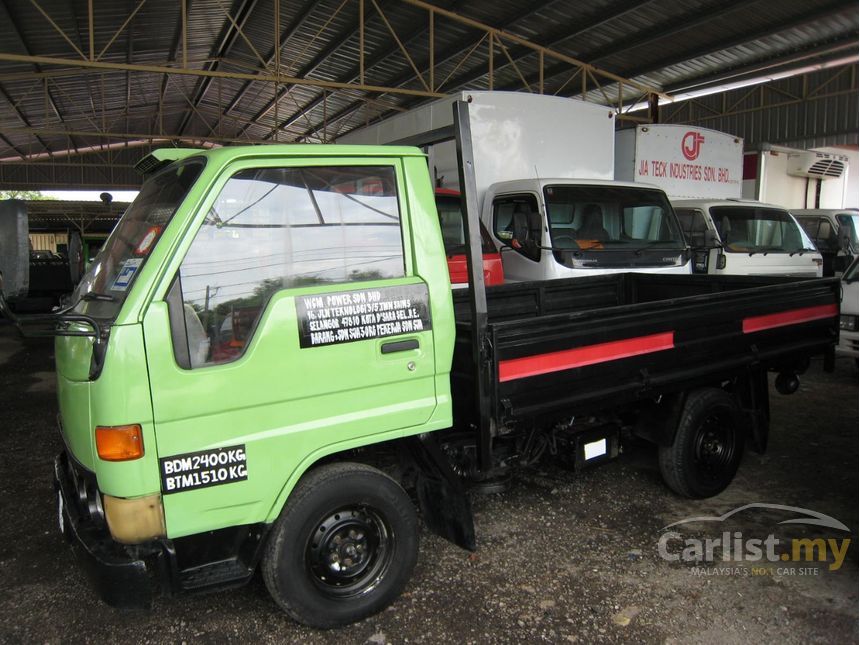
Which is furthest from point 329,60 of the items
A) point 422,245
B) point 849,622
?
point 849,622

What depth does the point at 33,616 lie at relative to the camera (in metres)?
3.07

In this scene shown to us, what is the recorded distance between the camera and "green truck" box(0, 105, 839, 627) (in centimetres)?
237

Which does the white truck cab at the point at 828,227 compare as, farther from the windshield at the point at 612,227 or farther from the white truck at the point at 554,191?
the windshield at the point at 612,227

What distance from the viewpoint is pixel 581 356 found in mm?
3295

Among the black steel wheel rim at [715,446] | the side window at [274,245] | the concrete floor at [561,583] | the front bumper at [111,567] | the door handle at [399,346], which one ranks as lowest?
the concrete floor at [561,583]

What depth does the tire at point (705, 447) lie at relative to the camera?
13.1 feet

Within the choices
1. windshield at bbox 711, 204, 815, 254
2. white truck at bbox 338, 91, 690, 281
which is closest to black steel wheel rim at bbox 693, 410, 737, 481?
white truck at bbox 338, 91, 690, 281

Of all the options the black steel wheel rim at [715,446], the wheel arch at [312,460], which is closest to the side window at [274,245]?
the wheel arch at [312,460]

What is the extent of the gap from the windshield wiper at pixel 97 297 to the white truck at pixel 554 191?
3.92 m

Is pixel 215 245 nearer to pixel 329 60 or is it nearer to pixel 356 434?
pixel 356 434

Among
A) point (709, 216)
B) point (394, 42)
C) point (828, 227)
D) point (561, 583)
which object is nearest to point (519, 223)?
point (709, 216)

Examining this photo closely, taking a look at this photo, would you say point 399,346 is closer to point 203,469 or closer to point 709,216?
point 203,469

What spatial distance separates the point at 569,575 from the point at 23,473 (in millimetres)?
4163

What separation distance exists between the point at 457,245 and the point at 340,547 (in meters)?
3.35
